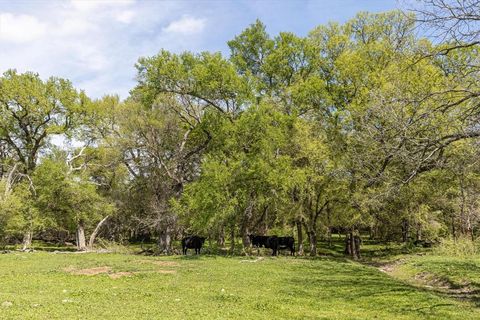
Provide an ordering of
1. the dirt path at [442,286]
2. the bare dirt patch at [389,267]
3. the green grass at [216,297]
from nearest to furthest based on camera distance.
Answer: the green grass at [216,297] → the dirt path at [442,286] → the bare dirt patch at [389,267]

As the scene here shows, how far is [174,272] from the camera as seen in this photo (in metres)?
21.8

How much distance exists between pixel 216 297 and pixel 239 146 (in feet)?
67.8

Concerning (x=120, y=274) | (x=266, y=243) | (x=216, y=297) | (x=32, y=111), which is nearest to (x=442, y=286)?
(x=216, y=297)

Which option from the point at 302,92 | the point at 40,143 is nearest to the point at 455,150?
the point at 302,92

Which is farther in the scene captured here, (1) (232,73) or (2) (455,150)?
(1) (232,73)

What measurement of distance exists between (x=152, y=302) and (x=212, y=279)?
6.59 meters

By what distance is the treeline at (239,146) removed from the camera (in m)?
32.9

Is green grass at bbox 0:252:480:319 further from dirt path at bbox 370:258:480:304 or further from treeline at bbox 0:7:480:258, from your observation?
treeline at bbox 0:7:480:258

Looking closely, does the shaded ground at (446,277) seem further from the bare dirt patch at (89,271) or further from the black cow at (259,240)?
the bare dirt patch at (89,271)

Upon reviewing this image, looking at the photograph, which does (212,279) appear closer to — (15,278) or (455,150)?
(15,278)

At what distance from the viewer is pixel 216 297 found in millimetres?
14602

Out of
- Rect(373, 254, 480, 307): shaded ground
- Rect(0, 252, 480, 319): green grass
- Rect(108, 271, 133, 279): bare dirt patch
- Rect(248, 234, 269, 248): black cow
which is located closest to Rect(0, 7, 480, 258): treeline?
Rect(248, 234, 269, 248): black cow

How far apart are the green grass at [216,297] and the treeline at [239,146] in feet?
31.8

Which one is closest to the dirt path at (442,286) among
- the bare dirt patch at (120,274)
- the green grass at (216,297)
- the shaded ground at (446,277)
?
the shaded ground at (446,277)
